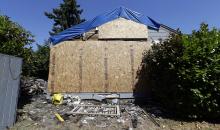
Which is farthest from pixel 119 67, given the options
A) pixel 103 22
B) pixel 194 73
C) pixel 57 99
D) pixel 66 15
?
pixel 66 15

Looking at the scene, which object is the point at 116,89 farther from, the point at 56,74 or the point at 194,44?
the point at 194,44

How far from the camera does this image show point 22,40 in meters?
9.62

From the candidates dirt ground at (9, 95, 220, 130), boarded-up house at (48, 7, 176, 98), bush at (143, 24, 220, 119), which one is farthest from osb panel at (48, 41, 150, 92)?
bush at (143, 24, 220, 119)

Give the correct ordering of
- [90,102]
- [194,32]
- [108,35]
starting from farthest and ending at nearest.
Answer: [108,35] < [90,102] < [194,32]

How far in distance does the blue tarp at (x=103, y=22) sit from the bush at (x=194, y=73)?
4.56 m

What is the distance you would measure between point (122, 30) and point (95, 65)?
7.40ft

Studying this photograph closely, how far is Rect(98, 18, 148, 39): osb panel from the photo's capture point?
12828 millimetres

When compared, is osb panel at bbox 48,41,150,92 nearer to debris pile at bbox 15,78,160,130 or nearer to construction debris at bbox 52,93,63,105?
debris pile at bbox 15,78,160,130

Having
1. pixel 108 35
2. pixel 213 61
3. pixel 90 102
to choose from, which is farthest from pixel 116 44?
pixel 213 61

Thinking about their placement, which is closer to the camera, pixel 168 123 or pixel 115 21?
pixel 168 123

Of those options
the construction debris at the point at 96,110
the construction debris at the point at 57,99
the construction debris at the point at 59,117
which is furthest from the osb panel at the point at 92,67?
the construction debris at the point at 59,117

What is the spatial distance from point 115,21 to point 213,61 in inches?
232

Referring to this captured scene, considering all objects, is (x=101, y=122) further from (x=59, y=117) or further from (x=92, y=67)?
(x=92, y=67)

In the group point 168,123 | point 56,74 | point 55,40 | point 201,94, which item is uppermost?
point 55,40
